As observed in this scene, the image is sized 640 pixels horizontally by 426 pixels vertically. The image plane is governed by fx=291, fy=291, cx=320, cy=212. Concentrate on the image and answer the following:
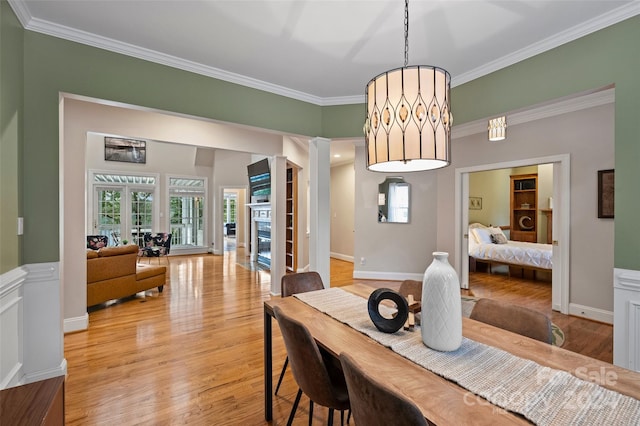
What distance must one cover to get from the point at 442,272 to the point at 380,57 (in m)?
2.08

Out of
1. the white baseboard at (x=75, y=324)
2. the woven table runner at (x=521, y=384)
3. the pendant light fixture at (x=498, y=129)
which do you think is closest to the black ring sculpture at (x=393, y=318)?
the woven table runner at (x=521, y=384)

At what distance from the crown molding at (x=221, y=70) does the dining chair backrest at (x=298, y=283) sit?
2.01 metres

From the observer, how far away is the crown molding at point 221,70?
6.32ft

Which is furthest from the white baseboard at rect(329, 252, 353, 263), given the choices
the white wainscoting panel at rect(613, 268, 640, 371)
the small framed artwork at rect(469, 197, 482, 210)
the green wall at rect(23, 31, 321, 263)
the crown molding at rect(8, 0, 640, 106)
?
the white wainscoting panel at rect(613, 268, 640, 371)

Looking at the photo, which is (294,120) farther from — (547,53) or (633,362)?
(633,362)

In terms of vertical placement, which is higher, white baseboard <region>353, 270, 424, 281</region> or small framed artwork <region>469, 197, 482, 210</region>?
small framed artwork <region>469, 197, 482, 210</region>

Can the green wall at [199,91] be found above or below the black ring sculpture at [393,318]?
above

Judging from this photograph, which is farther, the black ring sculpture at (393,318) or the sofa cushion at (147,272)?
the sofa cushion at (147,272)

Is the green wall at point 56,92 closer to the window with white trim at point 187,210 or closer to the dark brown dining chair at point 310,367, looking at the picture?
the dark brown dining chair at point 310,367

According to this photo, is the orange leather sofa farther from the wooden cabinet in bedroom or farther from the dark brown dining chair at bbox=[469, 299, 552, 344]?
the wooden cabinet in bedroom

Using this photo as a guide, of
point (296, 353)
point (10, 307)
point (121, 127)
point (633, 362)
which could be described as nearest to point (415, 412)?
point (296, 353)

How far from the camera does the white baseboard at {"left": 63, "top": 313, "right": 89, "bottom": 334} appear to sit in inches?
121

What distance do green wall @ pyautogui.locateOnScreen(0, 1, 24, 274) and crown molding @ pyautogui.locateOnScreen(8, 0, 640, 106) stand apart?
0.11 metres

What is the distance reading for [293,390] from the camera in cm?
215
